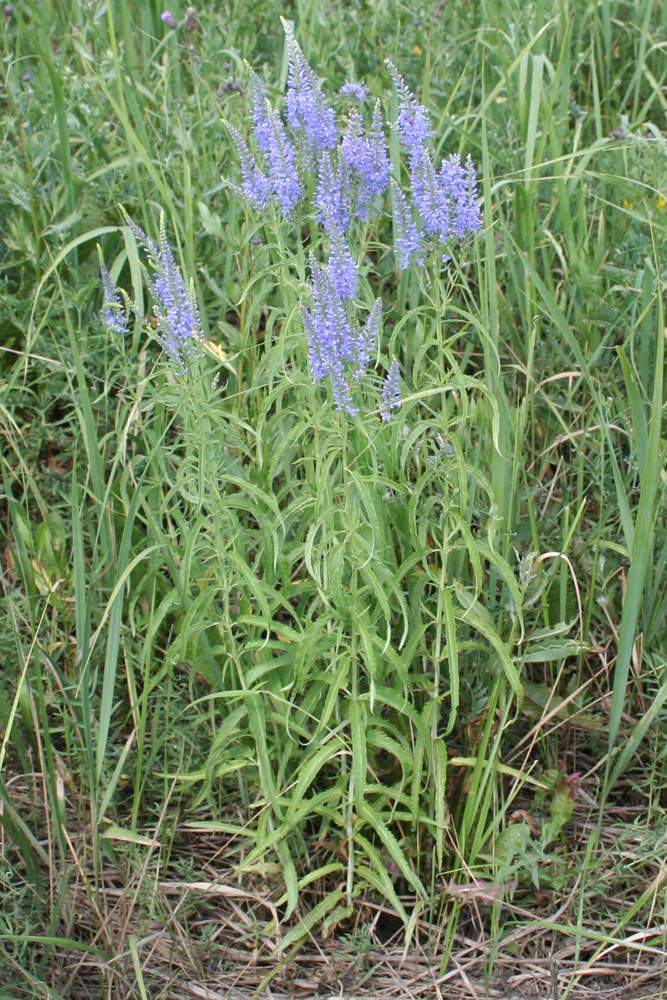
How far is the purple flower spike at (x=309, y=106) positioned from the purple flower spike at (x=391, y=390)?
577 mm

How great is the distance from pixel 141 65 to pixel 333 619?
2.96 m

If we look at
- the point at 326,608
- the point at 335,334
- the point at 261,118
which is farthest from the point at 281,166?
the point at 326,608

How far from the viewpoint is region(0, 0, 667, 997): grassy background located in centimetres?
206

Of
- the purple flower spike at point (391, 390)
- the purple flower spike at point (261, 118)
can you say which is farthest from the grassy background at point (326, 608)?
the purple flower spike at point (261, 118)

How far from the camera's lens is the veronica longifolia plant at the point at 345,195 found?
5.74 feet

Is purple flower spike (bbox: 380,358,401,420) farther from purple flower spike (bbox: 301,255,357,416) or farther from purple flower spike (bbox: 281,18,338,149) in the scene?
purple flower spike (bbox: 281,18,338,149)

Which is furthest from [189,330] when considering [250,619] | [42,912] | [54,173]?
[54,173]

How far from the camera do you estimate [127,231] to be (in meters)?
2.77

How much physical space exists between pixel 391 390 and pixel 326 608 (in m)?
0.53

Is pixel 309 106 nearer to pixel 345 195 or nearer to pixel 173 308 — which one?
pixel 345 195

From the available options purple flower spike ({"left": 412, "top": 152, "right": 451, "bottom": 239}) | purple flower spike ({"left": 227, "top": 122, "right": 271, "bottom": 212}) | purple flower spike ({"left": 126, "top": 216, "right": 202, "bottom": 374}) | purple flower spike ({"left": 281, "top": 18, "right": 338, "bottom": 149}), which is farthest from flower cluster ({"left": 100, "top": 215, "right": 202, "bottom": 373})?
purple flower spike ({"left": 412, "top": 152, "right": 451, "bottom": 239})

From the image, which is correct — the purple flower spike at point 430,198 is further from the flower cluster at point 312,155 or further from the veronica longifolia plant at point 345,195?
the flower cluster at point 312,155

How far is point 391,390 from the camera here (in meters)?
1.89

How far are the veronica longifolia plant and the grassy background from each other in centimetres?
9
